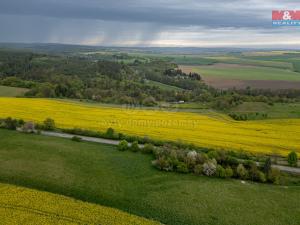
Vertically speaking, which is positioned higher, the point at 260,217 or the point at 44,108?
the point at 44,108

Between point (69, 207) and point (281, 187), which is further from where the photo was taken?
point (281, 187)

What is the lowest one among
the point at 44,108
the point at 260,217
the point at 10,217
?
the point at 260,217

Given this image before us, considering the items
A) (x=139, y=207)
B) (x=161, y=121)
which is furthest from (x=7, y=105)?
(x=139, y=207)

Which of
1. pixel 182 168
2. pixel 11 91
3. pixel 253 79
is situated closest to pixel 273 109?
pixel 253 79

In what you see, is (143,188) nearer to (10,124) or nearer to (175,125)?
(175,125)

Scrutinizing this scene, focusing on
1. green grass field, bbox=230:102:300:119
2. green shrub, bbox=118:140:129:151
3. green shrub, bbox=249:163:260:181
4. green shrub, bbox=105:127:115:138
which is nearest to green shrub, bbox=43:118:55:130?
green shrub, bbox=105:127:115:138

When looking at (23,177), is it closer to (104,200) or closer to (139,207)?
(104,200)

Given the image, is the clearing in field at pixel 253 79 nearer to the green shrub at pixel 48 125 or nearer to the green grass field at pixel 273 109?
the green grass field at pixel 273 109
